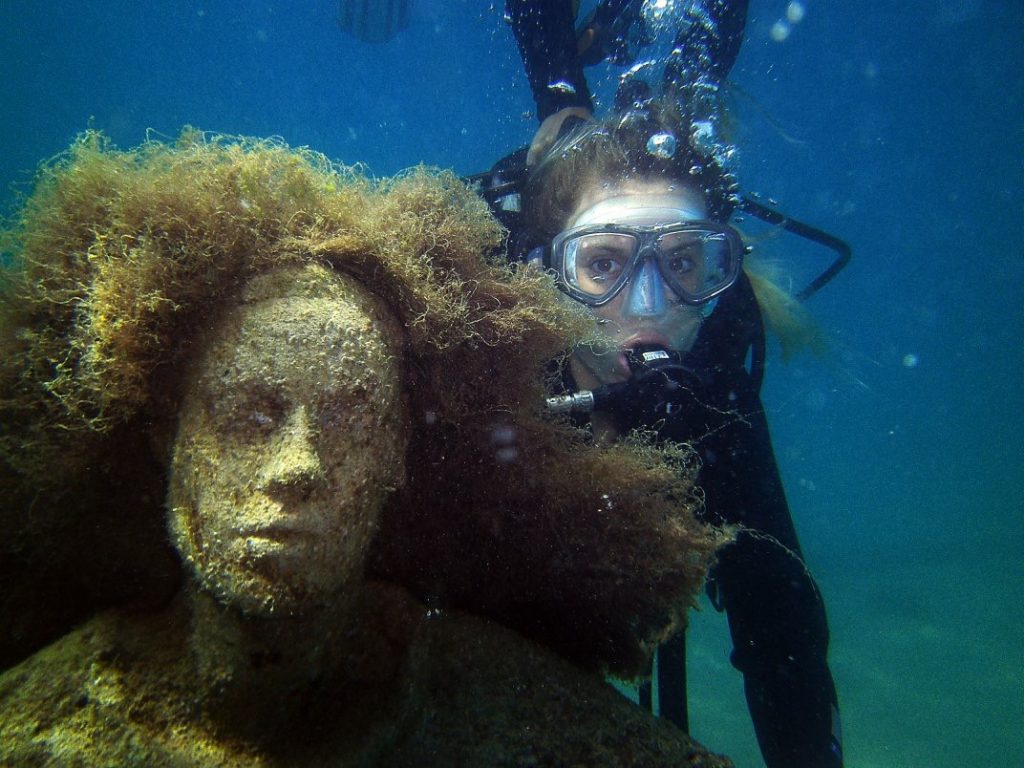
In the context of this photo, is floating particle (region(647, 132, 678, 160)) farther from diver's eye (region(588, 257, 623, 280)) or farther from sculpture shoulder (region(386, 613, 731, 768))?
sculpture shoulder (region(386, 613, 731, 768))

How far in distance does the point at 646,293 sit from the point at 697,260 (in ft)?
1.93

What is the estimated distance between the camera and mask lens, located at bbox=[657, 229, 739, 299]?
161 inches

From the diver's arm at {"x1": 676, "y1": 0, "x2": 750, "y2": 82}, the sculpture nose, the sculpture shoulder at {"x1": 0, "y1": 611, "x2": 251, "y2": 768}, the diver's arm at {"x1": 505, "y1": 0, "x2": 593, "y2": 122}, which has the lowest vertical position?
the sculpture shoulder at {"x1": 0, "y1": 611, "x2": 251, "y2": 768}

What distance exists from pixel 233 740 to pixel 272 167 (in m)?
1.92

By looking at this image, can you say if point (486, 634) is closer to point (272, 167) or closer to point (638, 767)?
point (638, 767)

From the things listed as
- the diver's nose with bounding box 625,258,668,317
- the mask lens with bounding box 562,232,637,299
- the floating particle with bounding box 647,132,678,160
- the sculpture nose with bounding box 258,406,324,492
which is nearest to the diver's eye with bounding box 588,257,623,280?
the mask lens with bounding box 562,232,637,299

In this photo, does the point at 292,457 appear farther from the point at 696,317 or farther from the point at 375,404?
the point at 696,317

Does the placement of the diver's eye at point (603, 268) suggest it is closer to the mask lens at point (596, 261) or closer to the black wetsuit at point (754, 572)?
the mask lens at point (596, 261)

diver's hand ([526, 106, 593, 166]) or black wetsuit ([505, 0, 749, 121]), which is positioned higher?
black wetsuit ([505, 0, 749, 121])

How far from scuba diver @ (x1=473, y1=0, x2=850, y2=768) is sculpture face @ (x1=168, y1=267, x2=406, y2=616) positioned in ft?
7.55

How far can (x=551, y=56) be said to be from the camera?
6.08 m

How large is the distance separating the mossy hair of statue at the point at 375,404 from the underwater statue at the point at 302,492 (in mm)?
11

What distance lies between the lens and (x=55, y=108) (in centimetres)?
5672

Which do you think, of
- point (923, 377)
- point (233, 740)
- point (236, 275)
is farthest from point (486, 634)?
point (923, 377)
